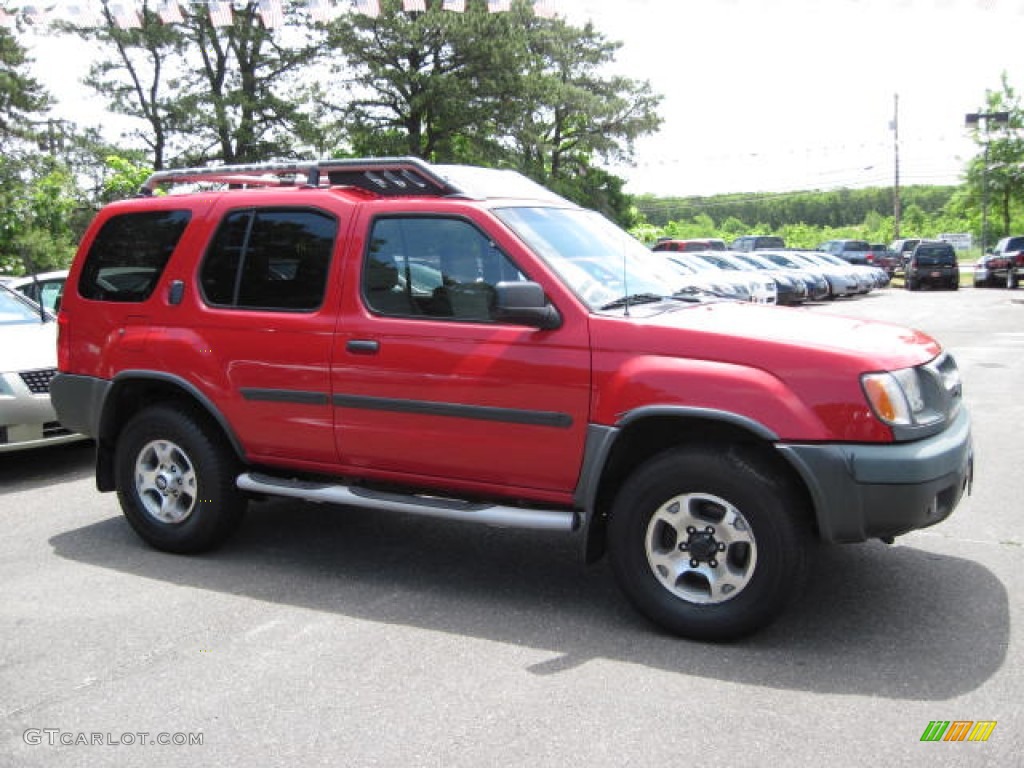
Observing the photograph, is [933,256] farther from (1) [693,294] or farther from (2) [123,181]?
(1) [693,294]

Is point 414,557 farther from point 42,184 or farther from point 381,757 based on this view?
point 42,184

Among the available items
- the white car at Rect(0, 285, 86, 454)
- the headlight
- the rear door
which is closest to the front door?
the rear door

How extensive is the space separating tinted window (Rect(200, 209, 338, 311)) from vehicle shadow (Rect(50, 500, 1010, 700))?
56.0 inches

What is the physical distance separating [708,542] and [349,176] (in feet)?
9.29

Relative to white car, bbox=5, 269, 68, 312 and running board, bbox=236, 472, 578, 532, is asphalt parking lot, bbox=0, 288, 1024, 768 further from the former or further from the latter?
white car, bbox=5, 269, 68, 312

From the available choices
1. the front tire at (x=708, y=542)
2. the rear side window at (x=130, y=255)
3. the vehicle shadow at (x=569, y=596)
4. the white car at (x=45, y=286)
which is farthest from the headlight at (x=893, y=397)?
the white car at (x=45, y=286)

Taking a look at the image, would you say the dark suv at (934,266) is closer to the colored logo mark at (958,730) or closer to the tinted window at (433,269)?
the tinted window at (433,269)

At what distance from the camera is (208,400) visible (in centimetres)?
514

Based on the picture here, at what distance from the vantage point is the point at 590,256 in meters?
4.73

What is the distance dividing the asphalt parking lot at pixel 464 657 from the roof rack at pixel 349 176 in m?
→ 1.97

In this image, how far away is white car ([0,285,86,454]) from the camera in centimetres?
696

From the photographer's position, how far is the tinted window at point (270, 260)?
494 cm

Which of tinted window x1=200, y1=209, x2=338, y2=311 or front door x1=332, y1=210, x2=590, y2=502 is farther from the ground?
tinted window x1=200, y1=209, x2=338, y2=311

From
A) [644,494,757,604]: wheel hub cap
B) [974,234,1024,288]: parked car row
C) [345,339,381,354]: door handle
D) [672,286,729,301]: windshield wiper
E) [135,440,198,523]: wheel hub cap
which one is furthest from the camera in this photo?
[974,234,1024,288]: parked car row
